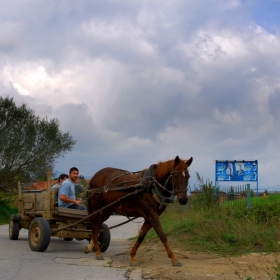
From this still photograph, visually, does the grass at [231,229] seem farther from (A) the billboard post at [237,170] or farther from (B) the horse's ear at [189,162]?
(A) the billboard post at [237,170]

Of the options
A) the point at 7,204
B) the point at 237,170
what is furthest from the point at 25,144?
the point at 237,170

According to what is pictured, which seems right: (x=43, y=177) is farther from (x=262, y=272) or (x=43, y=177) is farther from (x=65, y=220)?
(x=262, y=272)

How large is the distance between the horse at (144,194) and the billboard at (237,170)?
36.8 ft

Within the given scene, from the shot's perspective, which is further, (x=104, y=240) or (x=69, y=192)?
(x=69, y=192)

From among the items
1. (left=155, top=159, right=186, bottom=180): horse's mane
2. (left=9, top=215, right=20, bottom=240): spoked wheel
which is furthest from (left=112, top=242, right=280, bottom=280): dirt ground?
(left=9, top=215, right=20, bottom=240): spoked wheel

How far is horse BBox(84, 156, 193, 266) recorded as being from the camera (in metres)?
8.16

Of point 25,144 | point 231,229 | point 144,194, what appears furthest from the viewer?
point 25,144

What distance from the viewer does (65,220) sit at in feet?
34.6

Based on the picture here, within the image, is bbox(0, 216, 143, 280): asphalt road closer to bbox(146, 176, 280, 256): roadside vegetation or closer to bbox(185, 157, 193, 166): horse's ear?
bbox(146, 176, 280, 256): roadside vegetation

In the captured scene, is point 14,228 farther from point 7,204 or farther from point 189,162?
point 7,204

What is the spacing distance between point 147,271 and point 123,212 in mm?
1784

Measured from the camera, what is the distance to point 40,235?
9898mm

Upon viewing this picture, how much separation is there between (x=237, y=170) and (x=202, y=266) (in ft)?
43.4

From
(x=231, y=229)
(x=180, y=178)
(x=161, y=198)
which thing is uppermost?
(x=180, y=178)
